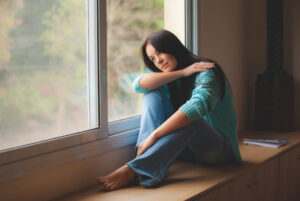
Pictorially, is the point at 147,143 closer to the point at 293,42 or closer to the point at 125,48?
the point at 125,48

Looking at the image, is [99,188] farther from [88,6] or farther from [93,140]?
[88,6]

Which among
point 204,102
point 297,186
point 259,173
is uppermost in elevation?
point 204,102

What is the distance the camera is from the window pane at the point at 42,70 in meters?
1.63

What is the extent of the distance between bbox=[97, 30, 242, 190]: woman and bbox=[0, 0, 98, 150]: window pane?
0.36 m

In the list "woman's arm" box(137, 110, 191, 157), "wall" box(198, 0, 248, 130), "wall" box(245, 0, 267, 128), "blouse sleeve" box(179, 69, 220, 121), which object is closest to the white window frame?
"woman's arm" box(137, 110, 191, 157)

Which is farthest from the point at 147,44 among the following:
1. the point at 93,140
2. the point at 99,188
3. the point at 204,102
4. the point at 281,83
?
the point at 281,83

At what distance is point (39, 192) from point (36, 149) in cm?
21

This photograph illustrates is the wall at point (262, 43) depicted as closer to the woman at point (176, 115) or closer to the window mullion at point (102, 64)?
the woman at point (176, 115)

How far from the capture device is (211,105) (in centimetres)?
204

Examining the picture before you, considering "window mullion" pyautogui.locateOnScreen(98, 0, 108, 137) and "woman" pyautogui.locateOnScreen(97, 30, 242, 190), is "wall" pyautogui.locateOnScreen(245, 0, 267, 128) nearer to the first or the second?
"woman" pyautogui.locateOnScreen(97, 30, 242, 190)

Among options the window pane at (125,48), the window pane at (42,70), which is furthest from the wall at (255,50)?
the window pane at (42,70)

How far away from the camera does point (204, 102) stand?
2008 mm

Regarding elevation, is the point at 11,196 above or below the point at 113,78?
below

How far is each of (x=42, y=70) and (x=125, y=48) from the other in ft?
2.26
